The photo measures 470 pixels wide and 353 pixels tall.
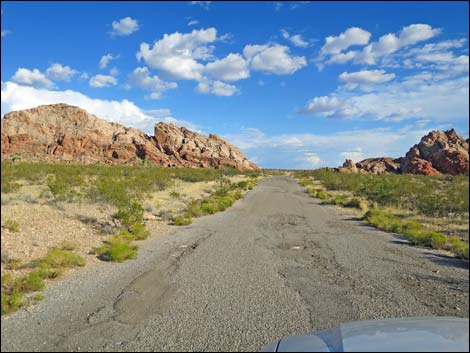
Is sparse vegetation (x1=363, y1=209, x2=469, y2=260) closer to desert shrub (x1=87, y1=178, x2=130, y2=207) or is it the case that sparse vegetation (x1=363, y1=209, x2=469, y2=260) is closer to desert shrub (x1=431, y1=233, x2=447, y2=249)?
desert shrub (x1=431, y1=233, x2=447, y2=249)

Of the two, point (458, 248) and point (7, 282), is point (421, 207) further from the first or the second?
point (7, 282)

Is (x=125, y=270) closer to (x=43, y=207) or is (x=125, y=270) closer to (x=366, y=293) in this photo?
(x=366, y=293)

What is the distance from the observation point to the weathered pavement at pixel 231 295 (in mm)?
5277

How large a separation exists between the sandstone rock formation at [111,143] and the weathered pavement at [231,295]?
28.5ft

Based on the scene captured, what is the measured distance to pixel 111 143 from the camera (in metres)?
74.9

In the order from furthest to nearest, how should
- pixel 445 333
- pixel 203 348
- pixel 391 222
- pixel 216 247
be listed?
pixel 391 222
pixel 216 247
pixel 203 348
pixel 445 333

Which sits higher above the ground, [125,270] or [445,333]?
[445,333]

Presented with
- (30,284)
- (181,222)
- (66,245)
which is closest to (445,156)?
(181,222)

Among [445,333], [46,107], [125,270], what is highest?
[46,107]

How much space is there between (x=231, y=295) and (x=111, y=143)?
72.3 m

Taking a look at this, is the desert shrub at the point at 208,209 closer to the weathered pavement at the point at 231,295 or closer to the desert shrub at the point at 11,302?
the weathered pavement at the point at 231,295

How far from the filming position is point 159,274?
854 centimetres

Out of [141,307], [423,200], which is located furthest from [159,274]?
[423,200]

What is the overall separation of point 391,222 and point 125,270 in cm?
1128
